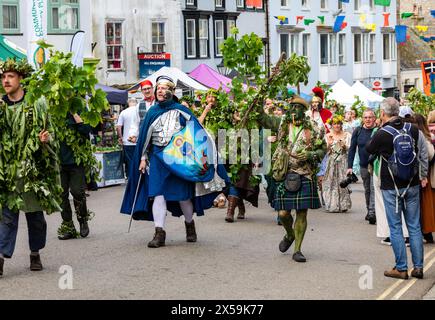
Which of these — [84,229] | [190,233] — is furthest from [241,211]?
[84,229]

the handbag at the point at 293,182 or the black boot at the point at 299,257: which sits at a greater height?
the handbag at the point at 293,182

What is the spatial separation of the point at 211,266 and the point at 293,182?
1211 millimetres

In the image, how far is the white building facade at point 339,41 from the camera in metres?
50.2

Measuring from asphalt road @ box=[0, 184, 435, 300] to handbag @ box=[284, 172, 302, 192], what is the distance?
2.47ft

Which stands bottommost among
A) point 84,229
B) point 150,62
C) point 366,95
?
point 84,229

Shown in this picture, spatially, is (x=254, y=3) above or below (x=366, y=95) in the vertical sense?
above

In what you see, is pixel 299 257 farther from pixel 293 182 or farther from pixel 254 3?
pixel 254 3

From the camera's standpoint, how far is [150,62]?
37.3m

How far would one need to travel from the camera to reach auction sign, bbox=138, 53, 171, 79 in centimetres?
3697

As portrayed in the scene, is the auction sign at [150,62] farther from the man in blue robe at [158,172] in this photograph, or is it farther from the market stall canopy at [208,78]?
the man in blue robe at [158,172]

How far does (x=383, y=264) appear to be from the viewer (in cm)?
1017

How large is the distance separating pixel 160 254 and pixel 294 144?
73.8 inches

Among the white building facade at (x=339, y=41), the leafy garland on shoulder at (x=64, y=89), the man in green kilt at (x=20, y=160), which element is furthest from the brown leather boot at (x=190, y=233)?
the white building facade at (x=339, y=41)

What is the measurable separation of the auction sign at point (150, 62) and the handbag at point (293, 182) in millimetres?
26773
